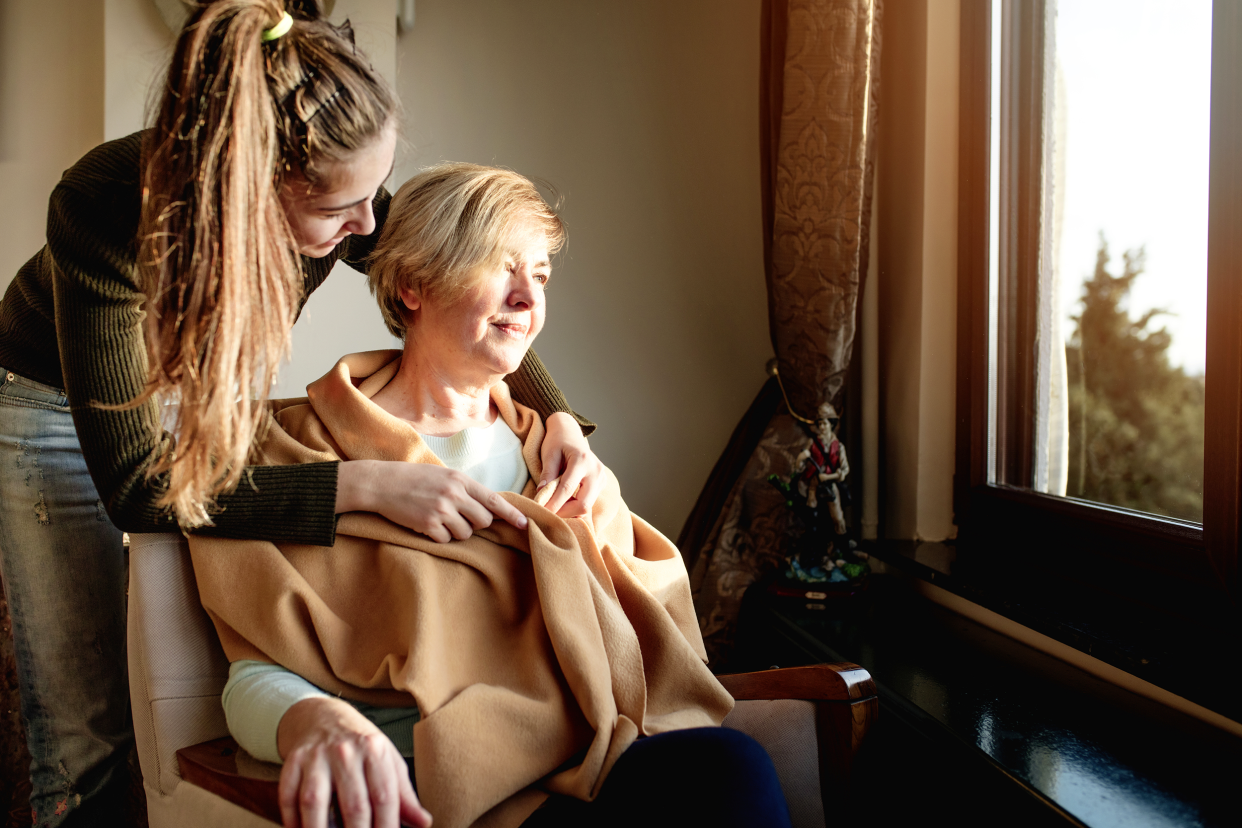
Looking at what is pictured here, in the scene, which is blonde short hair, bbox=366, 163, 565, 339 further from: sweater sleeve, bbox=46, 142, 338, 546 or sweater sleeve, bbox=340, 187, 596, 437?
sweater sleeve, bbox=46, 142, 338, 546

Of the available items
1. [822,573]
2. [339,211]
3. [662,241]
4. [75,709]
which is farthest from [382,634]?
[662,241]

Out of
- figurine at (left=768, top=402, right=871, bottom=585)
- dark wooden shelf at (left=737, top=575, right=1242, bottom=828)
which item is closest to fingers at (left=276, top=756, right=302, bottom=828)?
dark wooden shelf at (left=737, top=575, right=1242, bottom=828)

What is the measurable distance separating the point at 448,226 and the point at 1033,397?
135cm

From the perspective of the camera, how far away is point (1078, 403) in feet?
5.57

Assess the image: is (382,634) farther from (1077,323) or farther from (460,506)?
(1077,323)

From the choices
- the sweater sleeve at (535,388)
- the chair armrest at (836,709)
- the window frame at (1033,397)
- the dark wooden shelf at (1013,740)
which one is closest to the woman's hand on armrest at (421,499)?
the sweater sleeve at (535,388)

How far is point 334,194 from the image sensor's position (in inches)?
36.3

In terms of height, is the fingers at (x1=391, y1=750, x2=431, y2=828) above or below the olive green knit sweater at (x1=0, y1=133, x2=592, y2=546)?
below

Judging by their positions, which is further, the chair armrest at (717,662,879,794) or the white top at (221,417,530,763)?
the chair armrest at (717,662,879,794)

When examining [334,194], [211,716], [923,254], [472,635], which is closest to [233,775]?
[211,716]

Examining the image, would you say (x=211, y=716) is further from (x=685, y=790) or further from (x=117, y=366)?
(x=685, y=790)

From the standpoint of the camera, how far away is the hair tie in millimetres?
826

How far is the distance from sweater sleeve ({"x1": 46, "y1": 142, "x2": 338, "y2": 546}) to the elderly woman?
11cm

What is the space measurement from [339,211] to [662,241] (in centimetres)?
176
